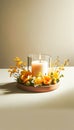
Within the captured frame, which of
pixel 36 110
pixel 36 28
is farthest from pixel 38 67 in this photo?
pixel 36 28

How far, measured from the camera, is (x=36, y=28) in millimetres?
2730

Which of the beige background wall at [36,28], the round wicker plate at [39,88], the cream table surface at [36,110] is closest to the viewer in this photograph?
the cream table surface at [36,110]

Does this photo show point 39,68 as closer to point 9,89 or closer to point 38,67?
point 38,67

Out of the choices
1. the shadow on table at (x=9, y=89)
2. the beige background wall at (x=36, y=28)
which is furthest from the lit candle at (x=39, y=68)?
the beige background wall at (x=36, y=28)

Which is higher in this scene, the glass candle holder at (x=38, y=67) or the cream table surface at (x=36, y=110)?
the glass candle holder at (x=38, y=67)

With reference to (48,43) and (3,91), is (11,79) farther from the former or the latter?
(48,43)

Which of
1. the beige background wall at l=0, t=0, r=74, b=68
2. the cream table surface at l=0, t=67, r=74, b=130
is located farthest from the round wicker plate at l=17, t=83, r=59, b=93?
the beige background wall at l=0, t=0, r=74, b=68

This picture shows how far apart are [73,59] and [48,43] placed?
0.34 metres

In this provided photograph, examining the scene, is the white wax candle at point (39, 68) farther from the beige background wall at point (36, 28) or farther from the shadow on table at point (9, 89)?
the beige background wall at point (36, 28)

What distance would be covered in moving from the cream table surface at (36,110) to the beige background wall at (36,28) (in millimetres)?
1743

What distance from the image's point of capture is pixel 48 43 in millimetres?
2764

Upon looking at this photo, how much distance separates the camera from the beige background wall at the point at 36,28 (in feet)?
8.78

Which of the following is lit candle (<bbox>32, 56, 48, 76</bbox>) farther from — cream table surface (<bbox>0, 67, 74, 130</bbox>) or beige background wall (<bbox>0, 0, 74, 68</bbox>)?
beige background wall (<bbox>0, 0, 74, 68</bbox>)

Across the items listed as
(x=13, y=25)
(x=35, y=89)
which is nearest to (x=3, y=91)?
(x=35, y=89)
